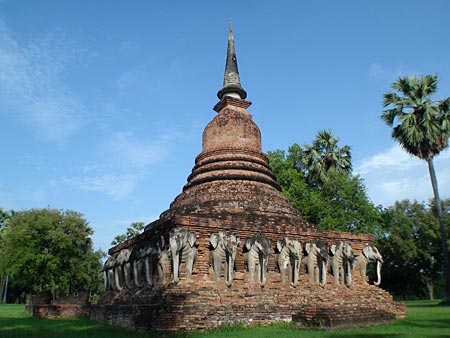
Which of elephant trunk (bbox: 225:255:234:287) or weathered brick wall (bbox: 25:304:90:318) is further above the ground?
elephant trunk (bbox: 225:255:234:287)

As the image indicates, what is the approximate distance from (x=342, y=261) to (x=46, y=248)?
21.7m

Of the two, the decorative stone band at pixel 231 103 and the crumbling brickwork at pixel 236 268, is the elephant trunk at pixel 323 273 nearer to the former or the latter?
the crumbling brickwork at pixel 236 268

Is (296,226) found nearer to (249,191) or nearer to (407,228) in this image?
(249,191)

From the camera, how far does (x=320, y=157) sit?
29312 mm

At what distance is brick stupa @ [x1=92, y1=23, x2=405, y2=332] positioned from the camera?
9188 millimetres

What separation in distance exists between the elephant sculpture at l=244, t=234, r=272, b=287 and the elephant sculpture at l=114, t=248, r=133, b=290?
415 cm

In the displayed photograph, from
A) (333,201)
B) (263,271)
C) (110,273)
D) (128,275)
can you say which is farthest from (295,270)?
(333,201)

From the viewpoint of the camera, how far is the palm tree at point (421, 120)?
63.5 feet

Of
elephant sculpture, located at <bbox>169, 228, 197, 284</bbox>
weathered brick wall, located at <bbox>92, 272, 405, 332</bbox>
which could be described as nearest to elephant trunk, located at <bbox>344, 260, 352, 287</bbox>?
weathered brick wall, located at <bbox>92, 272, 405, 332</bbox>

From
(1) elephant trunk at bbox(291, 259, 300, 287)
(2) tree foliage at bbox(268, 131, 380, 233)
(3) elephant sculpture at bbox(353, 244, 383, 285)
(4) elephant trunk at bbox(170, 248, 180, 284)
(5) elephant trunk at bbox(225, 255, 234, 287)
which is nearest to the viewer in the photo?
(4) elephant trunk at bbox(170, 248, 180, 284)

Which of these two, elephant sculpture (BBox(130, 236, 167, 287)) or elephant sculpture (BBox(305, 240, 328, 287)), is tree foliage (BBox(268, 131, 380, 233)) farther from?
elephant sculpture (BBox(130, 236, 167, 287))

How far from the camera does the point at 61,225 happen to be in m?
28.1

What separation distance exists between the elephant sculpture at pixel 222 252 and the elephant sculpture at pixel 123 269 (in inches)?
145

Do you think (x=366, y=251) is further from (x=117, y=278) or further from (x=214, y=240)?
(x=117, y=278)
